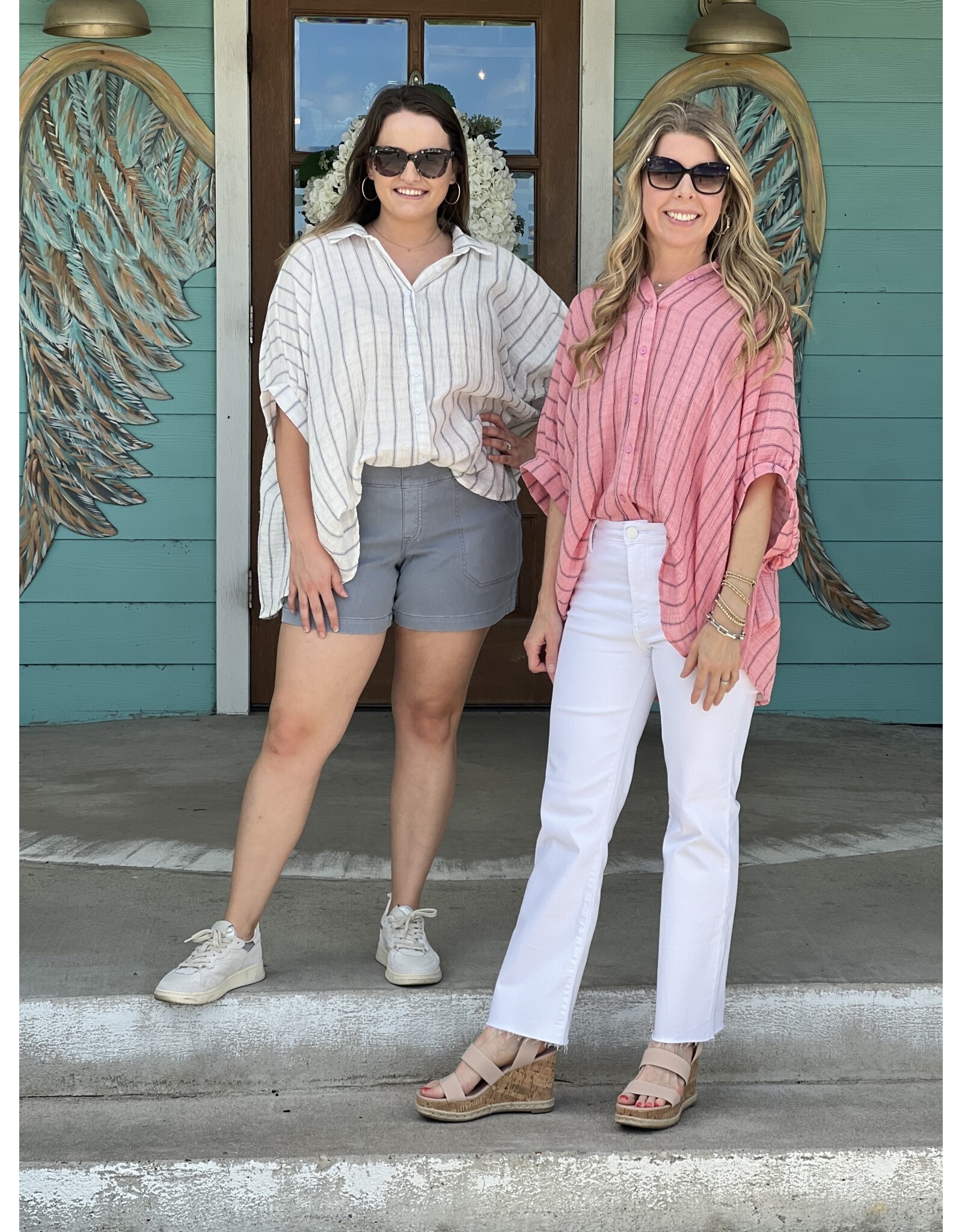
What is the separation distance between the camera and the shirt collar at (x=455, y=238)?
2174mm

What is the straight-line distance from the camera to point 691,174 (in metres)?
1.92

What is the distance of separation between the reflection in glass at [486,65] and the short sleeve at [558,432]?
243 cm

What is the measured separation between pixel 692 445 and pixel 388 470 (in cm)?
51

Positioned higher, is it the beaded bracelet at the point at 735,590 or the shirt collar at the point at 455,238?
Result: the shirt collar at the point at 455,238

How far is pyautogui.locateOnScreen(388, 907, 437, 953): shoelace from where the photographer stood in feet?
7.54

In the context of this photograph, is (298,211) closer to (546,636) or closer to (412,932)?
(546,636)

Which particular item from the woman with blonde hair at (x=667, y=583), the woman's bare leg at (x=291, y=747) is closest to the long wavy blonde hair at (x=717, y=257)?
the woman with blonde hair at (x=667, y=583)

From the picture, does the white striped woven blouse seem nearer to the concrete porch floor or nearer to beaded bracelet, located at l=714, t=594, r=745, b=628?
beaded bracelet, located at l=714, t=594, r=745, b=628

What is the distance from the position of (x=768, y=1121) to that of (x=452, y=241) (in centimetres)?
145

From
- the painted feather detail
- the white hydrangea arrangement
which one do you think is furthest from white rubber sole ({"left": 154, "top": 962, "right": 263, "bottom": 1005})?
the painted feather detail

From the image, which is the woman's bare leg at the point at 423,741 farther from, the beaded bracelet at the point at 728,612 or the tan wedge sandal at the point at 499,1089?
the beaded bracelet at the point at 728,612

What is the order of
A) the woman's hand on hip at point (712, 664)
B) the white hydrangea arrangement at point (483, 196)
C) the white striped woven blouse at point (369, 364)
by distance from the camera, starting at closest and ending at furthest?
1. the woman's hand on hip at point (712, 664)
2. the white striped woven blouse at point (369, 364)
3. the white hydrangea arrangement at point (483, 196)

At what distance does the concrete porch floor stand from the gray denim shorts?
598 millimetres

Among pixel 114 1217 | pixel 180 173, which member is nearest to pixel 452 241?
pixel 114 1217
